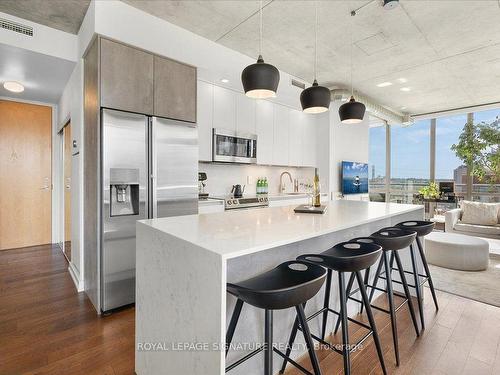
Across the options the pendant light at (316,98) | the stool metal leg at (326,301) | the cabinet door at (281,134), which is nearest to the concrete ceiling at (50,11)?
the pendant light at (316,98)

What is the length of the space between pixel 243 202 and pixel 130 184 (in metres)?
1.58

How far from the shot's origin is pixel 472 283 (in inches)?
127

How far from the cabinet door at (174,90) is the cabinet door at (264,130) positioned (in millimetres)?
1526

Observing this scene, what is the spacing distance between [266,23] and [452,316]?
3.44 m

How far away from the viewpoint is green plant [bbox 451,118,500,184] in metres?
6.06

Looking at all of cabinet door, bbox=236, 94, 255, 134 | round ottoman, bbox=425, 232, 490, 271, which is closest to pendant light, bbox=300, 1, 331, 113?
cabinet door, bbox=236, 94, 255, 134

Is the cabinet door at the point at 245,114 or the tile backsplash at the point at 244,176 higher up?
the cabinet door at the point at 245,114

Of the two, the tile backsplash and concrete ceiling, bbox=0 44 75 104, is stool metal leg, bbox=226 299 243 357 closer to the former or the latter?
the tile backsplash

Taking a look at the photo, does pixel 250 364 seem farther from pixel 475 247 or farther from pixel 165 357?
pixel 475 247

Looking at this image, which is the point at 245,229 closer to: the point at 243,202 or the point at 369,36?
the point at 243,202

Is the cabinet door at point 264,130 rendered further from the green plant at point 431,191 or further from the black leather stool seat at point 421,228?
the green plant at point 431,191

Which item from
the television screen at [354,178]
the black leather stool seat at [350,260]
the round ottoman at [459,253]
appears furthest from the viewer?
the television screen at [354,178]

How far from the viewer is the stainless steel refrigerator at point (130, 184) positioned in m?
2.54

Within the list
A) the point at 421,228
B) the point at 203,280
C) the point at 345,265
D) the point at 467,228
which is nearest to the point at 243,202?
the point at 421,228
